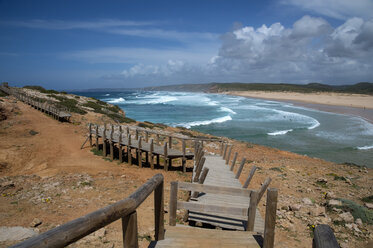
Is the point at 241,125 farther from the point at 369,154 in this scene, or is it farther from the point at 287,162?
the point at 287,162

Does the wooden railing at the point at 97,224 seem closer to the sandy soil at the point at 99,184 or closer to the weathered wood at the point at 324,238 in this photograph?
the weathered wood at the point at 324,238

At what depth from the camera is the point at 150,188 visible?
2.83 m

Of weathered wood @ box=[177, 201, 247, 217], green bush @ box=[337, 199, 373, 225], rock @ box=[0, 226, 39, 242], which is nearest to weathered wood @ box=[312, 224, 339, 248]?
weathered wood @ box=[177, 201, 247, 217]

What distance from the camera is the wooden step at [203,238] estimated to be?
3498 mm

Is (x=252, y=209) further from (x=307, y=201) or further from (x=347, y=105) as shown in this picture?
(x=347, y=105)

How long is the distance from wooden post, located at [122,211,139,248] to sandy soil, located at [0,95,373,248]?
3457mm

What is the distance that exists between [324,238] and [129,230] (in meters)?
1.82

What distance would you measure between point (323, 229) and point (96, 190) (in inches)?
352

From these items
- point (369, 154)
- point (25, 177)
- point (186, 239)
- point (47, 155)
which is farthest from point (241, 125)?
point (186, 239)

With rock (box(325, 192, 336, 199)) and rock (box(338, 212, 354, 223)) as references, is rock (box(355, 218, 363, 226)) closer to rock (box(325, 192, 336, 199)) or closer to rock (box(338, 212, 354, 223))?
rock (box(338, 212, 354, 223))

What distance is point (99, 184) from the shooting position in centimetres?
972

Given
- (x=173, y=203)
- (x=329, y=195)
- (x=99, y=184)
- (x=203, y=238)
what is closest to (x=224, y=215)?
(x=173, y=203)

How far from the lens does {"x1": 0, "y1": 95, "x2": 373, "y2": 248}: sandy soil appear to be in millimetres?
6434

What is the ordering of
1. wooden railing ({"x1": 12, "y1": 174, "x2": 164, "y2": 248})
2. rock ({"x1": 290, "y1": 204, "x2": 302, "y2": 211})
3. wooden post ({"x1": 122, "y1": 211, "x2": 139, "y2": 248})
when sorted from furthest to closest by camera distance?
rock ({"x1": 290, "y1": 204, "x2": 302, "y2": 211})
wooden post ({"x1": 122, "y1": 211, "x2": 139, "y2": 248})
wooden railing ({"x1": 12, "y1": 174, "x2": 164, "y2": 248})
